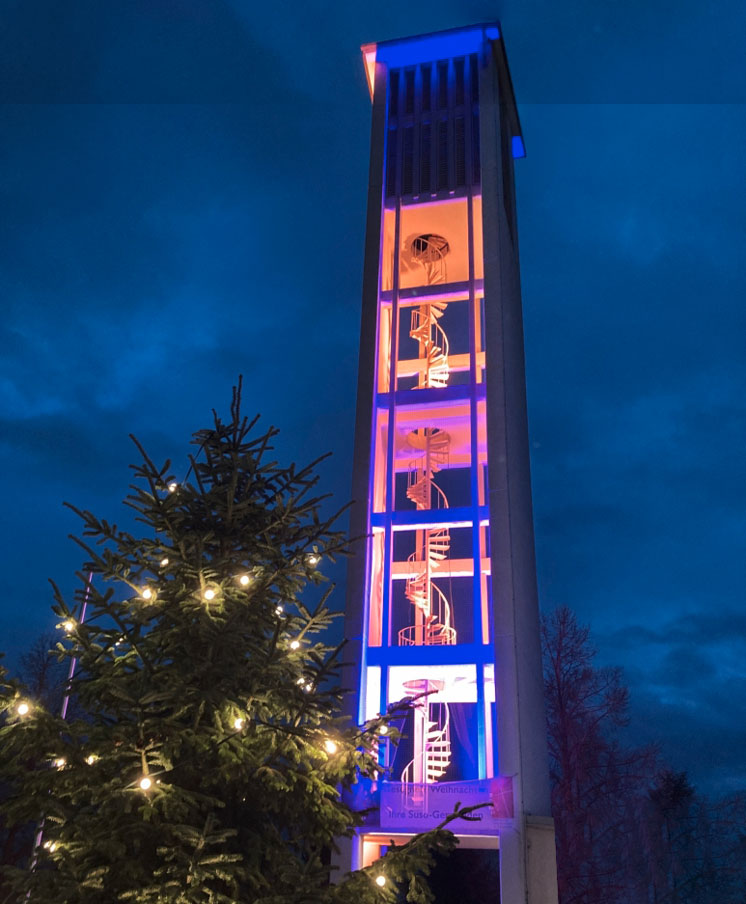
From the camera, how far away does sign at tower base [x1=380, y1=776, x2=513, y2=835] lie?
12578mm

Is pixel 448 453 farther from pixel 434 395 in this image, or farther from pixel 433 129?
pixel 433 129

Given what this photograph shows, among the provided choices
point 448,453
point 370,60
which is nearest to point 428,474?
point 448,453

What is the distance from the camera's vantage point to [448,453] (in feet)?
61.3

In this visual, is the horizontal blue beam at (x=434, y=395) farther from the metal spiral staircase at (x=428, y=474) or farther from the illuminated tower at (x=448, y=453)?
the metal spiral staircase at (x=428, y=474)

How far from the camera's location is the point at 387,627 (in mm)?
14758

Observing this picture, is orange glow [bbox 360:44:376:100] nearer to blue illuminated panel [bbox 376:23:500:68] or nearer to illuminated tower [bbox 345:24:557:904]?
illuminated tower [bbox 345:24:557:904]

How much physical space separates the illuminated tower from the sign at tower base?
2 cm

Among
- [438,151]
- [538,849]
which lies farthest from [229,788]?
[438,151]

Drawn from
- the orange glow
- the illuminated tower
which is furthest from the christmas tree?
the orange glow

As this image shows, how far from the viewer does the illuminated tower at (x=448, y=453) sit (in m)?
13.1

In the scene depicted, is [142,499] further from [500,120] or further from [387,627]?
[500,120]

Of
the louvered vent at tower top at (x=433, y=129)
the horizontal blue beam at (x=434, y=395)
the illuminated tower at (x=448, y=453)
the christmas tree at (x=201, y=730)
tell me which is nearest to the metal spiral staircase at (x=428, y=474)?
the illuminated tower at (x=448, y=453)

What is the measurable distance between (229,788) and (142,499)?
101 inches

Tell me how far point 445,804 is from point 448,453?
8295mm
